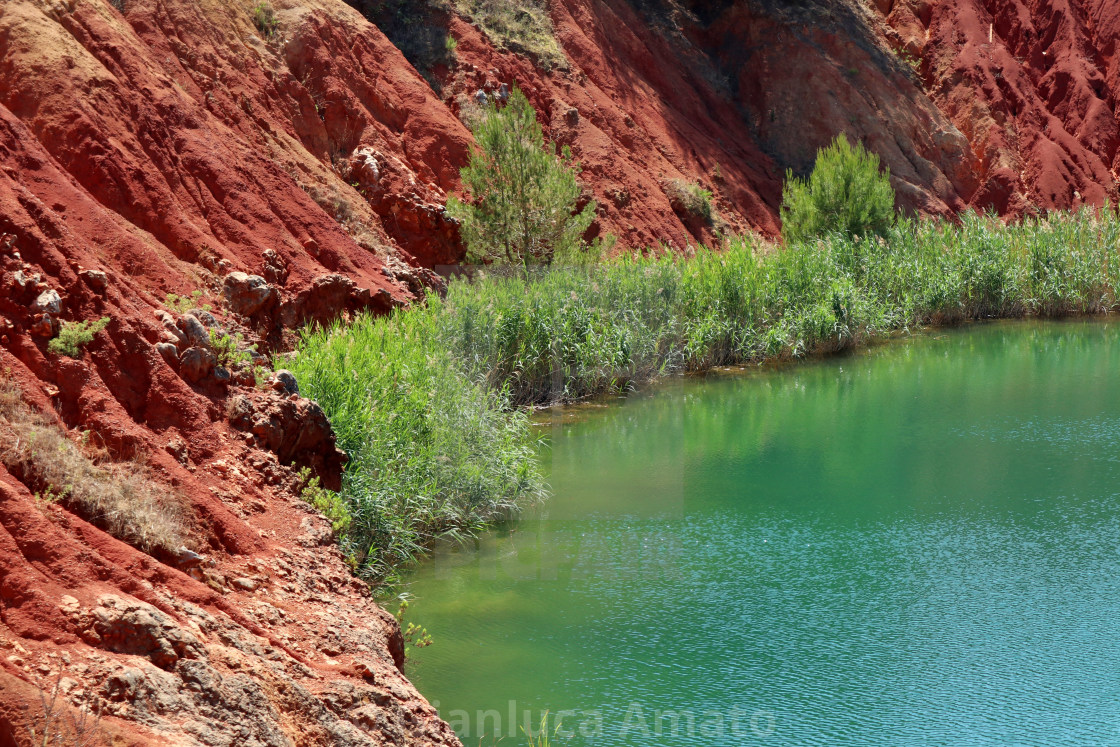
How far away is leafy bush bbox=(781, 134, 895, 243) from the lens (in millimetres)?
20641

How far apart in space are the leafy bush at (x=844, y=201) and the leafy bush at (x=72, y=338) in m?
16.6

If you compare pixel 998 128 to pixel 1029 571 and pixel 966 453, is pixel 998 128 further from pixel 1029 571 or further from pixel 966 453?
pixel 1029 571

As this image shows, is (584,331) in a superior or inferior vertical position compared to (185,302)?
inferior

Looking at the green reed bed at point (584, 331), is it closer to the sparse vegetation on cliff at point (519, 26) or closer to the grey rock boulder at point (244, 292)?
the grey rock boulder at point (244, 292)

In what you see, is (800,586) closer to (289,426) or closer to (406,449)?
(406,449)

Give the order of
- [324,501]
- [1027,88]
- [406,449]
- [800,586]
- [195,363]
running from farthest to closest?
[1027,88]
[406,449]
[800,586]
[324,501]
[195,363]

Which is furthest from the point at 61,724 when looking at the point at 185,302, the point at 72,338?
the point at 185,302

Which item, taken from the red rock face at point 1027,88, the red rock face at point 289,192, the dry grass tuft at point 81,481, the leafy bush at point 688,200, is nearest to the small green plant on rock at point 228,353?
the red rock face at point 289,192

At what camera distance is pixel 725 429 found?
13.7 m

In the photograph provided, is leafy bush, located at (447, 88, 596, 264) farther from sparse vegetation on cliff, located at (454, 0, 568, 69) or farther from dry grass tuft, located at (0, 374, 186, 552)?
dry grass tuft, located at (0, 374, 186, 552)

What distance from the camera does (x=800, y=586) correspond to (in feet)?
27.3

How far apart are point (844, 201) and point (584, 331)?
875 centimetres

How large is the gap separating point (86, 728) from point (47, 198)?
6402mm

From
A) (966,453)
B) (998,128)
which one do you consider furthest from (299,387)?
(998,128)
